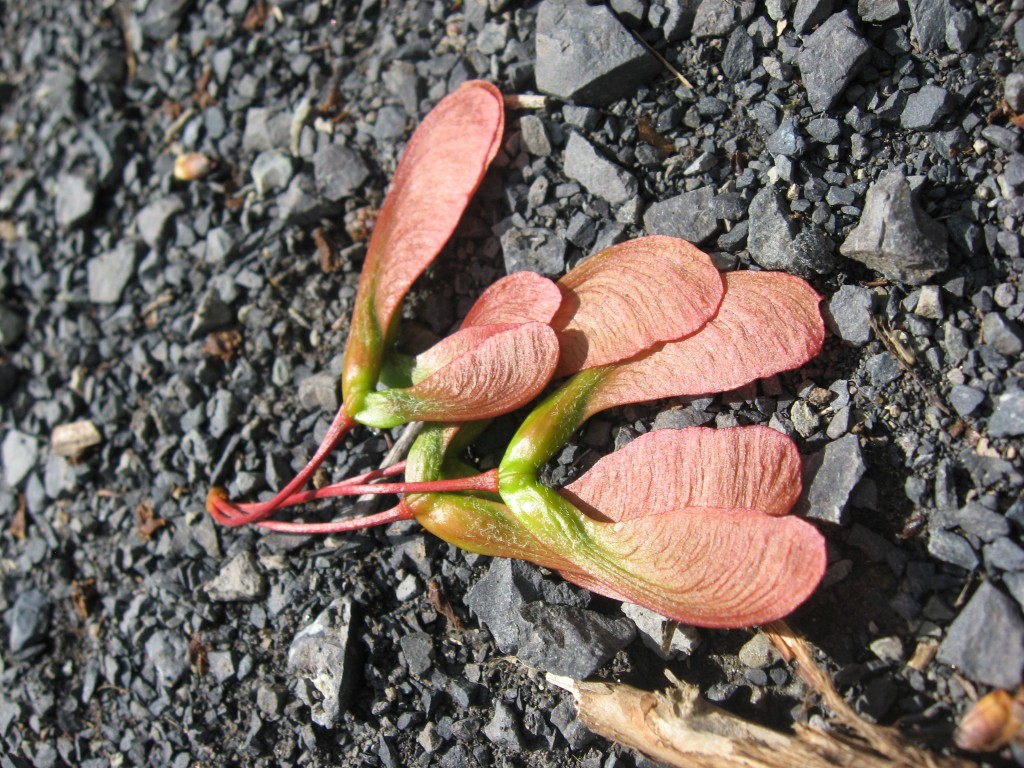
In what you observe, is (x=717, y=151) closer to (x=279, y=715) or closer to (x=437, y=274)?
(x=437, y=274)

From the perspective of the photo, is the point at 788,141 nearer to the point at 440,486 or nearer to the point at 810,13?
the point at 810,13

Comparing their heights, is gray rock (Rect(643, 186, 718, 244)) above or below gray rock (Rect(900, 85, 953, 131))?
Answer: below

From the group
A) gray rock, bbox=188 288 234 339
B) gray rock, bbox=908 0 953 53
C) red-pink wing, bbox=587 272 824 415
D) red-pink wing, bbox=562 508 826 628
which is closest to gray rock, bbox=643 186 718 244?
red-pink wing, bbox=587 272 824 415

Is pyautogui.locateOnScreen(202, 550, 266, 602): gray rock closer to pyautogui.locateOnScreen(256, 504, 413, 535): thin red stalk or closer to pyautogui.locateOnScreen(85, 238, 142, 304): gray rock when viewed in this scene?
pyautogui.locateOnScreen(256, 504, 413, 535): thin red stalk

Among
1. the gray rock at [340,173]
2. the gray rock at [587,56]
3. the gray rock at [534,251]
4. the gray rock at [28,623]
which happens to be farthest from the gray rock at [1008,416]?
the gray rock at [28,623]

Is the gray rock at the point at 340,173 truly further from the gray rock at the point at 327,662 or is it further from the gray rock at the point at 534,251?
the gray rock at the point at 327,662

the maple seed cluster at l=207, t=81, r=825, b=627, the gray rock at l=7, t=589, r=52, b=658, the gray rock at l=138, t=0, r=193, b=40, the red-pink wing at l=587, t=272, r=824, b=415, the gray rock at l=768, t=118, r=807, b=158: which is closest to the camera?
the maple seed cluster at l=207, t=81, r=825, b=627

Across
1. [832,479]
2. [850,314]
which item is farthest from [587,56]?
[832,479]
